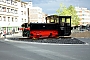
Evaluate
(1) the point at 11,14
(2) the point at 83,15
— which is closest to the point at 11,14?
(1) the point at 11,14

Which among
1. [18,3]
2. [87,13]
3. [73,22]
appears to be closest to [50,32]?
[18,3]

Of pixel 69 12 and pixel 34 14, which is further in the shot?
pixel 34 14

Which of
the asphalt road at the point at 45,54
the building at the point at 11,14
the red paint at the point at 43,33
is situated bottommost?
the asphalt road at the point at 45,54

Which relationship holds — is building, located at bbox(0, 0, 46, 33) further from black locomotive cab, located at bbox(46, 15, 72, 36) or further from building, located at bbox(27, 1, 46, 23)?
black locomotive cab, located at bbox(46, 15, 72, 36)

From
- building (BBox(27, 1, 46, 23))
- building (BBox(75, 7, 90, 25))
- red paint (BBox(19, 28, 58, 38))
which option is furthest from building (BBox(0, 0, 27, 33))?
building (BBox(75, 7, 90, 25))

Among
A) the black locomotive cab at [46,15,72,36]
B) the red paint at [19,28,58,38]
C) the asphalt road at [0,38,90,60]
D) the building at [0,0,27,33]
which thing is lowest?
the asphalt road at [0,38,90,60]

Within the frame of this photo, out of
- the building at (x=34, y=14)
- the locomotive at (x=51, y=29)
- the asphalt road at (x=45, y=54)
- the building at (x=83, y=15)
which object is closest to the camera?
the asphalt road at (x=45, y=54)

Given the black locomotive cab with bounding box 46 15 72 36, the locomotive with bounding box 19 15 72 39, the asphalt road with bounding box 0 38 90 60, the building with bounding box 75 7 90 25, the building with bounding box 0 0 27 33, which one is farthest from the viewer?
the building with bounding box 75 7 90 25

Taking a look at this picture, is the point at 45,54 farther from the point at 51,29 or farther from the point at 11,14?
the point at 11,14

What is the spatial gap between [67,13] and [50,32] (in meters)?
44.1

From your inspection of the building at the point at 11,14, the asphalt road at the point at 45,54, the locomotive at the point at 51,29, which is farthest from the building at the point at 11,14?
the asphalt road at the point at 45,54

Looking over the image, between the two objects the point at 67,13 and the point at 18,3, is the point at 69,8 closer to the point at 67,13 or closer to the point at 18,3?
the point at 67,13

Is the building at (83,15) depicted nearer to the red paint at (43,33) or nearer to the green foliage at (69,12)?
the green foliage at (69,12)

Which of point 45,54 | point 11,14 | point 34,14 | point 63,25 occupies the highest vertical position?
point 34,14
